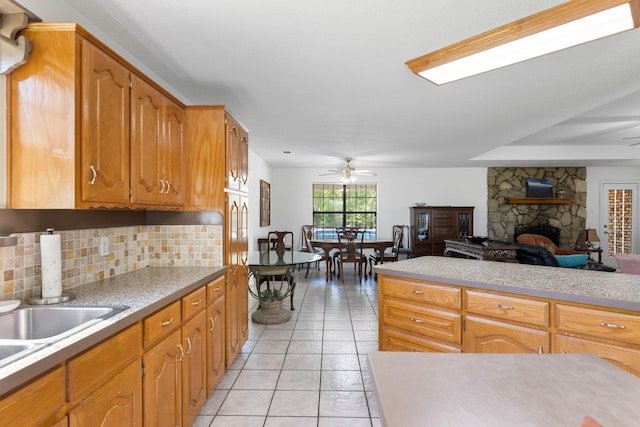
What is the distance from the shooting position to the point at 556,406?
2.20 feet

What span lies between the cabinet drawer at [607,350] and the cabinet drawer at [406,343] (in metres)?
0.56

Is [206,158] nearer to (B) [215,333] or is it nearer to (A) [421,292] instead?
(B) [215,333]

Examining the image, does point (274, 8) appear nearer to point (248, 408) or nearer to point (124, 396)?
point (124, 396)

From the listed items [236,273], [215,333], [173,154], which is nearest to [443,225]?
[236,273]

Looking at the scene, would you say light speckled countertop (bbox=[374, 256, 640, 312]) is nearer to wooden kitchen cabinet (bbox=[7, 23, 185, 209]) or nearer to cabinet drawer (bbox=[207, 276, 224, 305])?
cabinet drawer (bbox=[207, 276, 224, 305])

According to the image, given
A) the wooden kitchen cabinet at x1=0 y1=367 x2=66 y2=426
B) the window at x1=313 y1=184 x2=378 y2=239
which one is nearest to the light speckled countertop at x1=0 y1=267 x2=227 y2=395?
the wooden kitchen cabinet at x1=0 y1=367 x2=66 y2=426

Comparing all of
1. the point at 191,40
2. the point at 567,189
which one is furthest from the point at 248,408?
the point at 567,189

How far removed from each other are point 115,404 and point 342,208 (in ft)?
21.5

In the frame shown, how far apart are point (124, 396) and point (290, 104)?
2678mm

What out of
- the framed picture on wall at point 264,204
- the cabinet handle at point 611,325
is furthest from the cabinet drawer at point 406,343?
the framed picture on wall at point 264,204

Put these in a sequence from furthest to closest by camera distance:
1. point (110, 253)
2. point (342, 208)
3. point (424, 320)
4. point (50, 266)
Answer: point (342, 208) < point (424, 320) < point (110, 253) < point (50, 266)

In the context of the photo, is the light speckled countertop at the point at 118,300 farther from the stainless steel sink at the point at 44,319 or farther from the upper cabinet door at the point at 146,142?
the upper cabinet door at the point at 146,142

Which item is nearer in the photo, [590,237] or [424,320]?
[424,320]

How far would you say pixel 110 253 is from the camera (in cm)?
203
